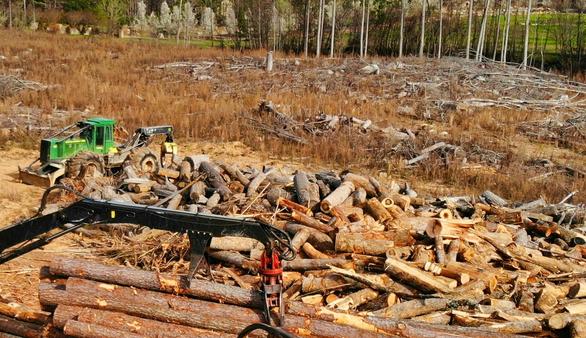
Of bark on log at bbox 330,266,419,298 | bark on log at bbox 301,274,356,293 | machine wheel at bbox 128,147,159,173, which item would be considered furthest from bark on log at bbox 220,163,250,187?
bark on log at bbox 330,266,419,298

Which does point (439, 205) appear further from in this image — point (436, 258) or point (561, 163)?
point (561, 163)

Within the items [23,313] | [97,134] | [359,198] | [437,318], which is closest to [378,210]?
[359,198]

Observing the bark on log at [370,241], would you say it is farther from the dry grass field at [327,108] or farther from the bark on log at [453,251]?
the dry grass field at [327,108]

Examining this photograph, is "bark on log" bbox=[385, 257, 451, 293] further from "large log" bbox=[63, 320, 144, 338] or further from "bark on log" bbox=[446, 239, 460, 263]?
"large log" bbox=[63, 320, 144, 338]

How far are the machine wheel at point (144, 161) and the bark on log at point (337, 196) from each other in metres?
4.74

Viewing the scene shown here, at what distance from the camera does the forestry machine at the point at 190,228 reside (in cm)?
467

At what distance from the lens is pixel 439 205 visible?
32.2ft

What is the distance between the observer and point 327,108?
66.7ft

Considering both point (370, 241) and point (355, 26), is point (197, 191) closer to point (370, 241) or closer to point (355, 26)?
point (370, 241)

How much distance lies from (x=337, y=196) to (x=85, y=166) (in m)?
5.69

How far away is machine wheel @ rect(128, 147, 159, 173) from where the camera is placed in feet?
41.0

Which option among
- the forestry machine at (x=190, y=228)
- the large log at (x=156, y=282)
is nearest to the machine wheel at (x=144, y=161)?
the large log at (x=156, y=282)

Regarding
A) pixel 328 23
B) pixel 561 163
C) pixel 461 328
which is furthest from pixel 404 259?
pixel 328 23

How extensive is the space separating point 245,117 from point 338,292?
12142 mm
